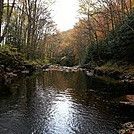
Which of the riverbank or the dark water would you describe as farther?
the riverbank

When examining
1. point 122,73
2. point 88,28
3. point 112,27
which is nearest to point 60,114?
point 122,73

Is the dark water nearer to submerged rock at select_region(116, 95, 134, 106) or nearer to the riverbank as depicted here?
submerged rock at select_region(116, 95, 134, 106)

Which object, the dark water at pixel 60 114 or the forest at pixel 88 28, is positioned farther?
the forest at pixel 88 28

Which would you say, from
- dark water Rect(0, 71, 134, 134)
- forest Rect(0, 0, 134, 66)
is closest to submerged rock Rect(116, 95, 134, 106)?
dark water Rect(0, 71, 134, 134)

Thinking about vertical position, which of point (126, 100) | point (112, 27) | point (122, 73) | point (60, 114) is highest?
point (112, 27)

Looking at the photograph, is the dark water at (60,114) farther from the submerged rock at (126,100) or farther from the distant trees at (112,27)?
the distant trees at (112,27)

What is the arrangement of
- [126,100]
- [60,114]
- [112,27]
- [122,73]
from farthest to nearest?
[112,27], [122,73], [126,100], [60,114]

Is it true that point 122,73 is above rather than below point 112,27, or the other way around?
below

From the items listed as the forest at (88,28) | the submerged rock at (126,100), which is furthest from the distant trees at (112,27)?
the submerged rock at (126,100)

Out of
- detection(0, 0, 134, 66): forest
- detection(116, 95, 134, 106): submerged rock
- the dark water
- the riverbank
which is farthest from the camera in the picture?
detection(0, 0, 134, 66): forest

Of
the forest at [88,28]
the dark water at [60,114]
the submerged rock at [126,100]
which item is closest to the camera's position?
the dark water at [60,114]

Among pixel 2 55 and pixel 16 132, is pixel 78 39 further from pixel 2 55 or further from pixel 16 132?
pixel 16 132

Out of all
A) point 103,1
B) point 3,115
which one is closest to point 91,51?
point 103,1

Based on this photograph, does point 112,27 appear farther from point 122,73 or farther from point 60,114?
point 60,114
